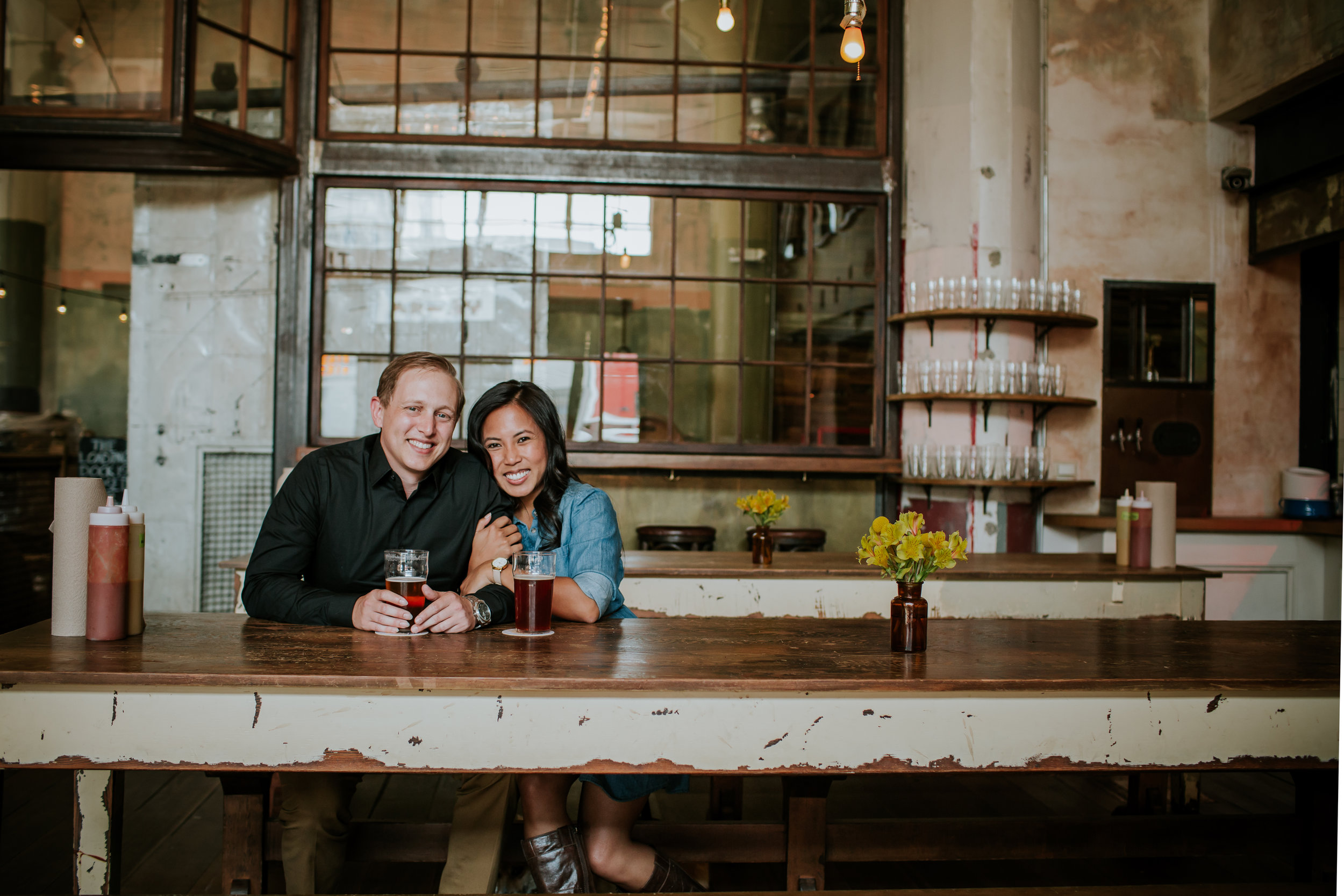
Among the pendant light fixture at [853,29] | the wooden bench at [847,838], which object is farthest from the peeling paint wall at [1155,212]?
the wooden bench at [847,838]

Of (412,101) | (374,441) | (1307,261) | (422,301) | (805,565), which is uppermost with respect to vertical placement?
(412,101)

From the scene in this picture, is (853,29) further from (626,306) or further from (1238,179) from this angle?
(1238,179)

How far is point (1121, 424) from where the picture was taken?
5.28 m

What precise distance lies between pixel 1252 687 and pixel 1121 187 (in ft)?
14.8

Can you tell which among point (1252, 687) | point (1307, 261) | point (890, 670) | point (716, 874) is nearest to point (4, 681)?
point (890, 670)

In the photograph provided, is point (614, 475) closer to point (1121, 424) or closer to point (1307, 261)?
point (1121, 424)

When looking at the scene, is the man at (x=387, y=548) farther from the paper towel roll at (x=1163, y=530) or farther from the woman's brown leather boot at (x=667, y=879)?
the paper towel roll at (x=1163, y=530)

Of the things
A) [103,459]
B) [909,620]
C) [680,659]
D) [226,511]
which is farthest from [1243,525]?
[103,459]

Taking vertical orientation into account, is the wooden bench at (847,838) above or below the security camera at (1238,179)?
below

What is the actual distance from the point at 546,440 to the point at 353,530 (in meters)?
0.47

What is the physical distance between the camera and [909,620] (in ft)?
5.55

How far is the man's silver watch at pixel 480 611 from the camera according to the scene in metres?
1.80

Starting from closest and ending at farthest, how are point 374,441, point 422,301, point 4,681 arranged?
1. point 4,681
2. point 374,441
3. point 422,301

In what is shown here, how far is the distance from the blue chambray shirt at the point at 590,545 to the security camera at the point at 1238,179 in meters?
4.95
